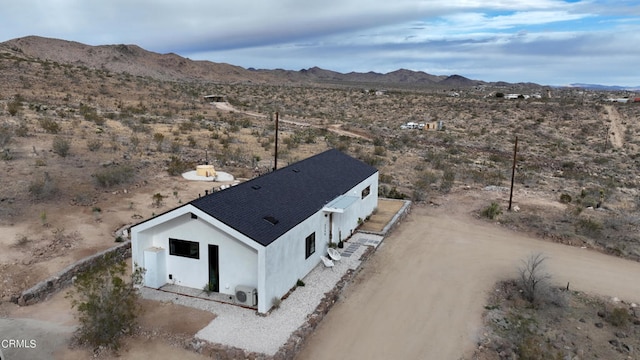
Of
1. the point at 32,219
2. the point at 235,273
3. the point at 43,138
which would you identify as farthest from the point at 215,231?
the point at 43,138

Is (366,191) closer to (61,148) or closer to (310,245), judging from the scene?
(310,245)

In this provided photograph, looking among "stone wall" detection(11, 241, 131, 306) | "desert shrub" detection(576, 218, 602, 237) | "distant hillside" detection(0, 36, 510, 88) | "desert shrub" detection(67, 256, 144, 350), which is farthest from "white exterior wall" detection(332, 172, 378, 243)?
"distant hillside" detection(0, 36, 510, 88)

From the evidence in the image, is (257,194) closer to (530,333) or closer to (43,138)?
(530,333)

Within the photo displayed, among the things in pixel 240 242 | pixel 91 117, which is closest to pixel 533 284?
pixel 240 242

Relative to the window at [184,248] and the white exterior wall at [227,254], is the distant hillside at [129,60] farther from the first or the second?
the window at [184,248]

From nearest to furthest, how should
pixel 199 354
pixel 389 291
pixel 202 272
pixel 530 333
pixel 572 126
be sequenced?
pixel 199 354, pixel 530 333, pixel 202 272, pixel 389 291, pixel 572 126

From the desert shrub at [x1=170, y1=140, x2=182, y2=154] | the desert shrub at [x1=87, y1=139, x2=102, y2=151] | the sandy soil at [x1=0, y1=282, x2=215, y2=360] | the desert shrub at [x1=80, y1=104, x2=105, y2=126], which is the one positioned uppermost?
the desert shrub at [x1=80, y1=104, x2=105, y2=126]

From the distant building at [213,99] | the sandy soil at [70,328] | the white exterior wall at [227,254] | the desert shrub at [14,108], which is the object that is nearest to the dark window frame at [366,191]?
the white exterior wall at [227,254]

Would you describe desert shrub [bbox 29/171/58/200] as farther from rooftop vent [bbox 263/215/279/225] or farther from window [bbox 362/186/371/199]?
window [bbox 362/186/371/199]
